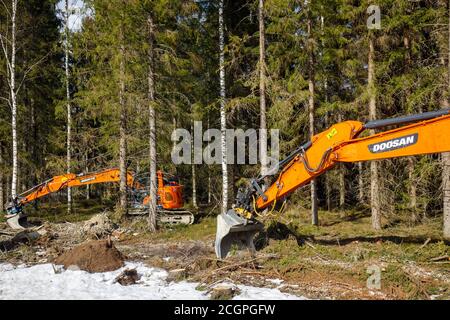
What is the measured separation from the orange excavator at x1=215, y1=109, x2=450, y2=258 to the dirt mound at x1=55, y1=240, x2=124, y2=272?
241cm

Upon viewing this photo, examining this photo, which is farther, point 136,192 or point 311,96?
point 136,192

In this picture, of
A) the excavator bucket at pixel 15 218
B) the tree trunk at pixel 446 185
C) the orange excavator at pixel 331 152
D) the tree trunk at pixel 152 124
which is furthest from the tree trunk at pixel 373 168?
the excavator bucket at pixel 15 218

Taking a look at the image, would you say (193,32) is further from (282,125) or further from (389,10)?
(389,10)

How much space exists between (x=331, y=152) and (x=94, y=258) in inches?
226

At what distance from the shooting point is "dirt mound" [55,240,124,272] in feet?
28.6

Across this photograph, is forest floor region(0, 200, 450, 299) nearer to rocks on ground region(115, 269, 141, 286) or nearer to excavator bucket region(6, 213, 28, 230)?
rocks on ground region(115, 269, 141, 286)

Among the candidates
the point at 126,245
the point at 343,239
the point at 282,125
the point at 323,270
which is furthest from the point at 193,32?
the point at 323,270

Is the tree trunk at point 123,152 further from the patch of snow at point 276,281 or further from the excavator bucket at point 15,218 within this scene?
the patch of snow at point 276,281

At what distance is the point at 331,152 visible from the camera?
27.0ft

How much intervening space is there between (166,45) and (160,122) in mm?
3148

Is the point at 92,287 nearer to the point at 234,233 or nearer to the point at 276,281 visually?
the point at 234,233

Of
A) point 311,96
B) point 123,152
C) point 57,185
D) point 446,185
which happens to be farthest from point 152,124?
point 446,185
